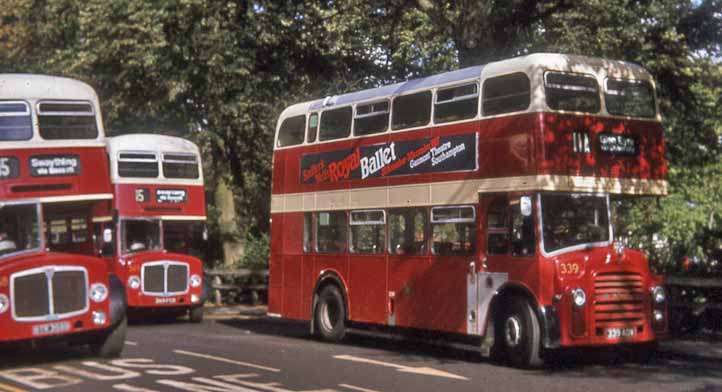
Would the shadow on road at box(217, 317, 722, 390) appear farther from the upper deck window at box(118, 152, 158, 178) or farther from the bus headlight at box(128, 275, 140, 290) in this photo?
the upper deck window at box(118, 152, 158, 178)

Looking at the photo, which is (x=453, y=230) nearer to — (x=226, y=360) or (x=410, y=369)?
(x=410, y=369)

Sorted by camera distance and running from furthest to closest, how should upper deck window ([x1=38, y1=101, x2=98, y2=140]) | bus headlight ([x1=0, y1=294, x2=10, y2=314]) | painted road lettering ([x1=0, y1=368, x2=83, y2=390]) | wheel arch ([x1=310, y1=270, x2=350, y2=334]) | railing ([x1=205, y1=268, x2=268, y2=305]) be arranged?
railing ([x1=205, y1=268, x2=268, y2=305]), wheel arch ([x1=310, y1=270, x2=350, y2=334]), upper deck window ([x1=38, y1=101, x2=98, y2=140]), bus headlight ([x1=0, y1=294, x2=10, y2=314]), painted road lettering ([x1=0, y1=368, x2=83, y2=390])

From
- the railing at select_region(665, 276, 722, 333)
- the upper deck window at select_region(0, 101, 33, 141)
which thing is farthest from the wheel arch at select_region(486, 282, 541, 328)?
the upper deck window at select_region(0, 101, 33, 141)

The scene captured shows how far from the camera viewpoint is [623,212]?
56.1ft

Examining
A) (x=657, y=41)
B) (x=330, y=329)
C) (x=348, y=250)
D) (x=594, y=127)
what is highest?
(x=657, y=41)

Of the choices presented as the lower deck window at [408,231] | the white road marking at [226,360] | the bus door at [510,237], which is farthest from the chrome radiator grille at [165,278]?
the bus door at [510,237]

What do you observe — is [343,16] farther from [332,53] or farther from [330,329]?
[330,329]

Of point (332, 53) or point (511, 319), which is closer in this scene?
point (511, 319)

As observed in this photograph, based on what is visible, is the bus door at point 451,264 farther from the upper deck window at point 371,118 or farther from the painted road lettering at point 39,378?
the painted road lettering at point 39,378

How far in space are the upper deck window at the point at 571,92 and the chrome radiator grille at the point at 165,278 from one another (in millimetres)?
11347

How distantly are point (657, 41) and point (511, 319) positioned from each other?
11.8 m

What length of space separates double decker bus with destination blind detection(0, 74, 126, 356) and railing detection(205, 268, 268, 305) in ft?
49.2

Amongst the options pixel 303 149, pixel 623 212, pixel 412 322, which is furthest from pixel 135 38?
pixel 623 212

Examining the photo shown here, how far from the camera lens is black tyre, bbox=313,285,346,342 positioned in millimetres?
20375
